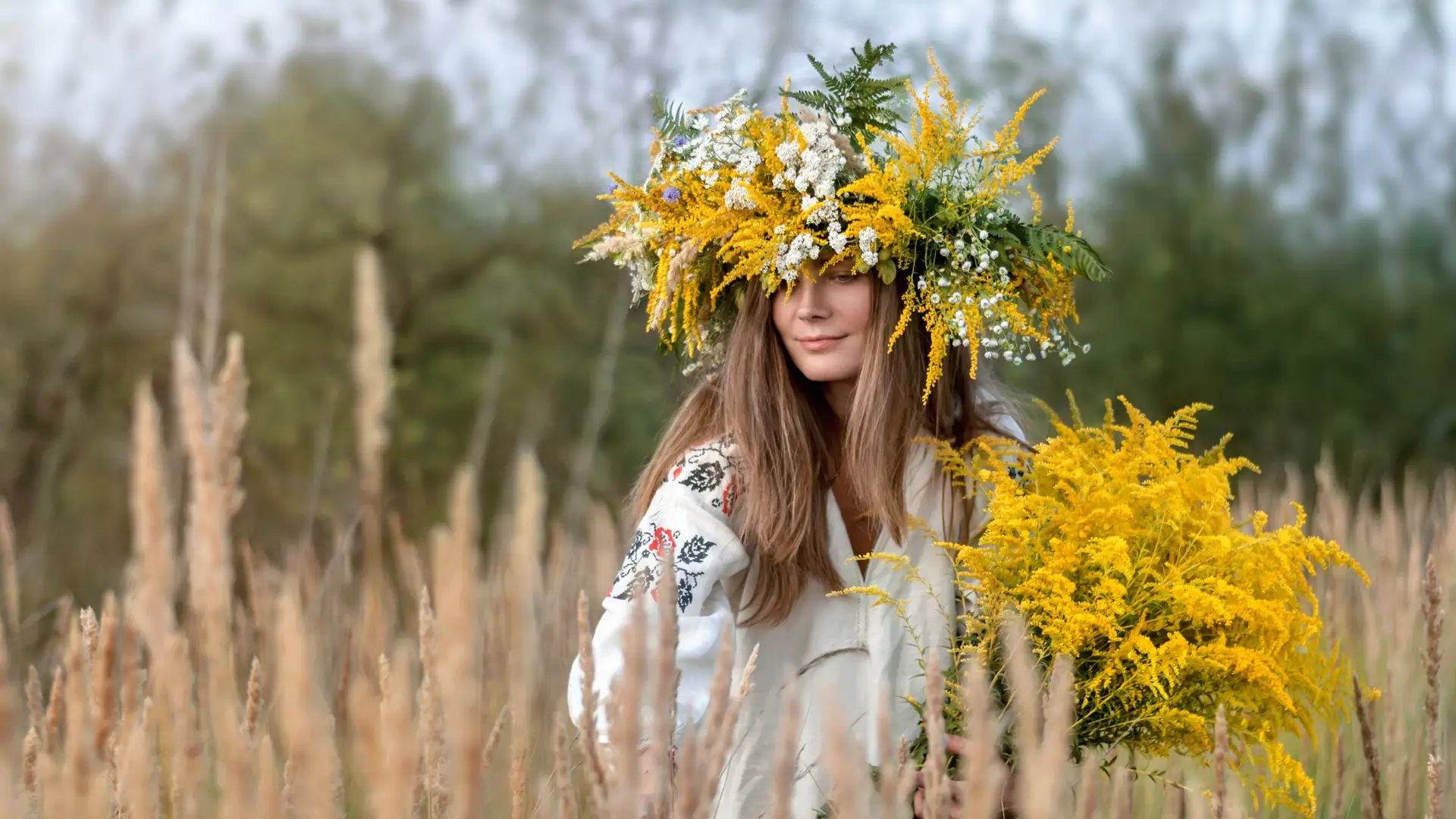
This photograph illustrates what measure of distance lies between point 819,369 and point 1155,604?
2.31 feet

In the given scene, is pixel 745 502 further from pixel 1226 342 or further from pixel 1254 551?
pixel 1226 342

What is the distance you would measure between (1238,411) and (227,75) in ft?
20.4

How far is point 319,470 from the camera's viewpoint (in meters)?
1.48

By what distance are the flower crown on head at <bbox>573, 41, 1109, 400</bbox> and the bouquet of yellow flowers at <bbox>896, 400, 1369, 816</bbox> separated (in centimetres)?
29

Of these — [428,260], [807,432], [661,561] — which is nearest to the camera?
[661,561]

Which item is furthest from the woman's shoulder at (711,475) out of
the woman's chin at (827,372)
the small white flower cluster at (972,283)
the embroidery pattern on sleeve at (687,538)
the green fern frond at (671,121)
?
the green fern frond at (671,121)

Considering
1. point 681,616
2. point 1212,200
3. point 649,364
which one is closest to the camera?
point 681,616

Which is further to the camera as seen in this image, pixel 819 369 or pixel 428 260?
pixel 428 260

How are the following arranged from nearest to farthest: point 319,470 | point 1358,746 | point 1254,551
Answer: point 319,470 < point 1254,551 < point 1358,746

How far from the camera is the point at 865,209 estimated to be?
1.91 metres

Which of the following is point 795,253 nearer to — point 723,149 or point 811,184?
point 811,184

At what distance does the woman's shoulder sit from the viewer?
6.53ft

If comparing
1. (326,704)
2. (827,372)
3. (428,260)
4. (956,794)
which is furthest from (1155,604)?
(428,260)

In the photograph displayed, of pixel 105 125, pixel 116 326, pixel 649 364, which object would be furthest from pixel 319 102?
pixel 649 364
